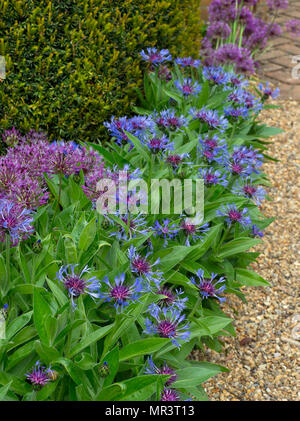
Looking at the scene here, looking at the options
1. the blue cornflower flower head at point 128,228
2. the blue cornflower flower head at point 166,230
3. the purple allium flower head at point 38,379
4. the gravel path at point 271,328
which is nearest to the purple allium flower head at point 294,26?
the gravel path at point 271,328

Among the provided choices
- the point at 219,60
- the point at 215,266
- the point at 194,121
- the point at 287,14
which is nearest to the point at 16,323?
the point at 215,266

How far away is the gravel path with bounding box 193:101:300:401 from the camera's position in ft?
9.38

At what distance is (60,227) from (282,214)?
2297 mm

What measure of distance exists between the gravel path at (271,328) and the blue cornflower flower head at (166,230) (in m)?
0.75

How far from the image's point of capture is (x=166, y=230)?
2545 mm

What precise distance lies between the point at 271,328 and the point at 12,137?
1.87 metres

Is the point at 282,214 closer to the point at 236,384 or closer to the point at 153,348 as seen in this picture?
the point at 236,384

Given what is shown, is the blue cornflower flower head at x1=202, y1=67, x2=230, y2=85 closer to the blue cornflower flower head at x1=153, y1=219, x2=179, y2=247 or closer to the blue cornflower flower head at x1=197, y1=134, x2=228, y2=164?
the blue cornflower flower head at x1=197, y1=134, x2=228, y2=164

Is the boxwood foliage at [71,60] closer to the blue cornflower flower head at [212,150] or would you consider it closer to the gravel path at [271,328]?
the blue cornflower flower head at [212,150]

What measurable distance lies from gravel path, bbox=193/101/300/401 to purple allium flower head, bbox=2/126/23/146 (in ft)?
5.03

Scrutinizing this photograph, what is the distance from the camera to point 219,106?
13.0ft

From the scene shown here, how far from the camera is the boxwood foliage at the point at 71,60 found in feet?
10.4

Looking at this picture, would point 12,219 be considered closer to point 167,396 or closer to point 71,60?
point 167,396

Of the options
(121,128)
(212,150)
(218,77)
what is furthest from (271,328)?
(218,77)
